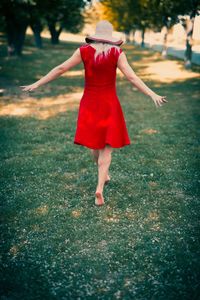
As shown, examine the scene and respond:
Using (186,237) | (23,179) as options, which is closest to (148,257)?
(186,237)

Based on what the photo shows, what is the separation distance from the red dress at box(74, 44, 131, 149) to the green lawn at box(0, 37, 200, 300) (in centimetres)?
119

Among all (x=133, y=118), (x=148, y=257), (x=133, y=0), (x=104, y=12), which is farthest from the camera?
(x=104, y=12)

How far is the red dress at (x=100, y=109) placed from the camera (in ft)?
16.5

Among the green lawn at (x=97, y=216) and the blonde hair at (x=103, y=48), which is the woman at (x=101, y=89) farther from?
the green lawn at (x=97, y=216)

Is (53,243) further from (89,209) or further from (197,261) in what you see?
(197,261)

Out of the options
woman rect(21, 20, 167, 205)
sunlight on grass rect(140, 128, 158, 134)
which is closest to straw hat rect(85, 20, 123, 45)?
woman rect(21, 20, 167, 205)

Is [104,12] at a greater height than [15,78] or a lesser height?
greater

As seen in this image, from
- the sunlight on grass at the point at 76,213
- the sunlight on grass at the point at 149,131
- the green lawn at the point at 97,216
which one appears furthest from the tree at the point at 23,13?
the sunlight on grass at the point at 76,213

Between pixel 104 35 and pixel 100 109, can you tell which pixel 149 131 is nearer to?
pixel 100 109

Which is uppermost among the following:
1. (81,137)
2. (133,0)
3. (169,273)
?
(133,0)

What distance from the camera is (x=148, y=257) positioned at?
4.38 metres

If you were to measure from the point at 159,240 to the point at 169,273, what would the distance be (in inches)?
28.8

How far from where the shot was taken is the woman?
16.1 ft

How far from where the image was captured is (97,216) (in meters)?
5.40
